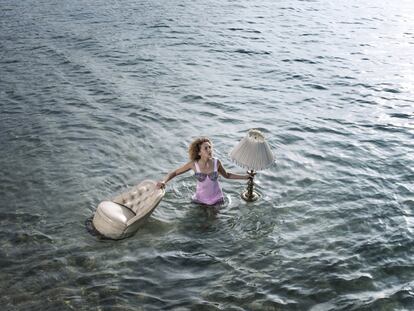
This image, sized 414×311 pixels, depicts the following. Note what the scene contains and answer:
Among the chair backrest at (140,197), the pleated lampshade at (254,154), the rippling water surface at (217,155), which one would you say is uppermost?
the pleated lampshade at (254,154)

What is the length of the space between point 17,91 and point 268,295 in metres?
15.8

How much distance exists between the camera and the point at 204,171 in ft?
39.1

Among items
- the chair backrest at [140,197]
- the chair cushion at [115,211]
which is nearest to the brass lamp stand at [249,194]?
the chair backrest at [140,197]

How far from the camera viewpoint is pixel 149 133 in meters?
17.4

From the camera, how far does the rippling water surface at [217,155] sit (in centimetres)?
998

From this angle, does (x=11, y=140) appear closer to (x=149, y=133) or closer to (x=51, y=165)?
(x=51, y=165)

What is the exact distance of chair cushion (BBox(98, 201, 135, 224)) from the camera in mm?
10717

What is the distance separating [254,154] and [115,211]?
3.65 meters

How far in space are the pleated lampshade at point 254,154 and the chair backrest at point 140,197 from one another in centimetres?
213

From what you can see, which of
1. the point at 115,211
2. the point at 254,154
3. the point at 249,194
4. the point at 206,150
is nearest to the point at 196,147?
the point at 206,150

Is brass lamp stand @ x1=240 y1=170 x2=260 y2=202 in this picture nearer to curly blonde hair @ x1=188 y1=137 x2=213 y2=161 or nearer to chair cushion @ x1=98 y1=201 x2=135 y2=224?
curly blonde hair @ x1=188 y1=137 x2=213 y2=161

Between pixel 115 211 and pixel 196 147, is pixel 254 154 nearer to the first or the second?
pixel 196 147

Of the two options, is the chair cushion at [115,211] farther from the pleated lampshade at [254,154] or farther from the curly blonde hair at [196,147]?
the pleated lampshade at [254,154]

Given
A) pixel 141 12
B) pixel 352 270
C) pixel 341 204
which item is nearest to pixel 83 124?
pixel 341 204
